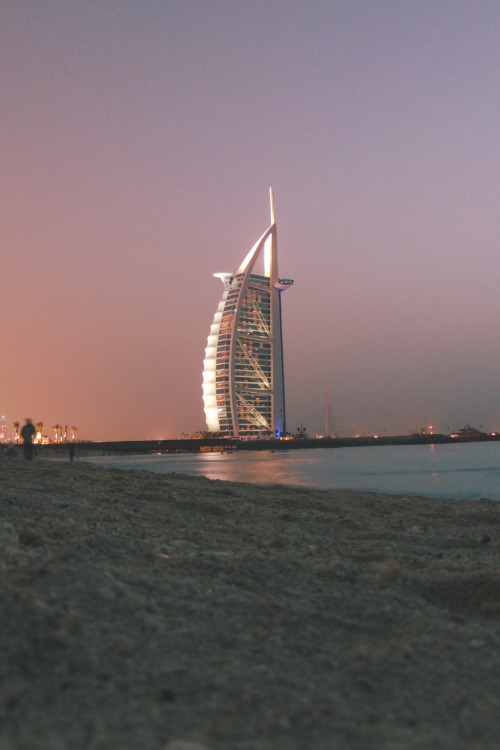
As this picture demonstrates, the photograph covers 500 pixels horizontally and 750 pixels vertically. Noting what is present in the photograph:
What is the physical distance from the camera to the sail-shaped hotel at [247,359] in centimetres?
15162

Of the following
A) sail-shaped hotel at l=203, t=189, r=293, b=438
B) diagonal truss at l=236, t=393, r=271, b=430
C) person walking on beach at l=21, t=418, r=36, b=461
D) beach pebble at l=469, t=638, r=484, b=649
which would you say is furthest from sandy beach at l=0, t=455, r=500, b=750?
diagonal truss at l=236, t=393, r=271, b=430

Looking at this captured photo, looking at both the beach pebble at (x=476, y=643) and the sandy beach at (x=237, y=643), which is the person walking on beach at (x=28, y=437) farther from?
the beach pebble at (x=476, y=643)

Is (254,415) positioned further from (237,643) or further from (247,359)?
(237,643)

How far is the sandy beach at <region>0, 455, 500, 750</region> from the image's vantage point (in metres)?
2.42

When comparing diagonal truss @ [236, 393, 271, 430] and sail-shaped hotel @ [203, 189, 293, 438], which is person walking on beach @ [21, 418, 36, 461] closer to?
sail-shaped hotel @ [203, 189, 293, 438]

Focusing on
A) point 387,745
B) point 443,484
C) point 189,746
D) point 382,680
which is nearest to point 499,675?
point 382,680

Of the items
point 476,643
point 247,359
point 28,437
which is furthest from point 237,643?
point 247,359

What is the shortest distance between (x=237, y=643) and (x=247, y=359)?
503 ft

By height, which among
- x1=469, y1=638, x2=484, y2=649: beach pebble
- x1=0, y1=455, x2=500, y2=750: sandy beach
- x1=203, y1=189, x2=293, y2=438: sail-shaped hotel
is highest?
x1=203, y1=189, x2=293, y2=438: sail-shaped hotel

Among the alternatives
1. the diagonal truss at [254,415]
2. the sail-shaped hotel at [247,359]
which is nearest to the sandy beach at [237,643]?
the sail-shaped hotel at [247,359]

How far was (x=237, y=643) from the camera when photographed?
329cm

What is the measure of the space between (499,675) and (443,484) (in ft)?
90.0

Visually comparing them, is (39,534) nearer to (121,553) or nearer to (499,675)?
(121,553)

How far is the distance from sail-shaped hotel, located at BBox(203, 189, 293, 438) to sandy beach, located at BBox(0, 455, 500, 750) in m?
143
